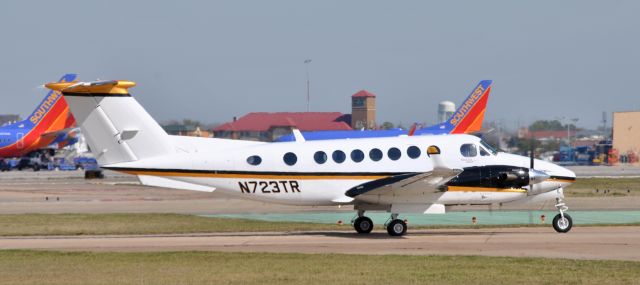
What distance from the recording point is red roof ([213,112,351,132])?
122 meters

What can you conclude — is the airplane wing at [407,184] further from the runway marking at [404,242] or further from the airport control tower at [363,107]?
the airport control tower at [363,107]

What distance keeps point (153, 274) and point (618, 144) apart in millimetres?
110184

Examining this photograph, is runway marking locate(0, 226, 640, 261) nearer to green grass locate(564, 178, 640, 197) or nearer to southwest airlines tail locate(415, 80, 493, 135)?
green grass locate(564, 178, 640, 197)

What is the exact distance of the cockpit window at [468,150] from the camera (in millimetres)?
29069

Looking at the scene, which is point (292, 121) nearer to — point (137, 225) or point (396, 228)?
point (137, 225)

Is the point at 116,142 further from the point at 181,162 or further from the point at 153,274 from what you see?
the point at 153,274

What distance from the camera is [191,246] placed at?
27.2 meters

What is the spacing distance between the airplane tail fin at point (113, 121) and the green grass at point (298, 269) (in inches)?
160

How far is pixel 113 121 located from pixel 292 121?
10060 centimetres

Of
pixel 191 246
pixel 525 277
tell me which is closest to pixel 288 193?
pixel 191 246

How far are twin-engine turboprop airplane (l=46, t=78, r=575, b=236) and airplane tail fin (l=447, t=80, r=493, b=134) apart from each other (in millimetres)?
42139

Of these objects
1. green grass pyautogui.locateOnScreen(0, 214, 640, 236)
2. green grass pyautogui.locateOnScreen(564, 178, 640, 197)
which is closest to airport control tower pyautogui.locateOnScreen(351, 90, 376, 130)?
green grass pyautogui.locateOnScreen(564, 178, 640, 197)

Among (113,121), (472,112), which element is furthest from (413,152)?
(472,112)

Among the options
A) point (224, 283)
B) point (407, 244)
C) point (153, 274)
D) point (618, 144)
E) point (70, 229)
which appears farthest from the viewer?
point (618, 144)
